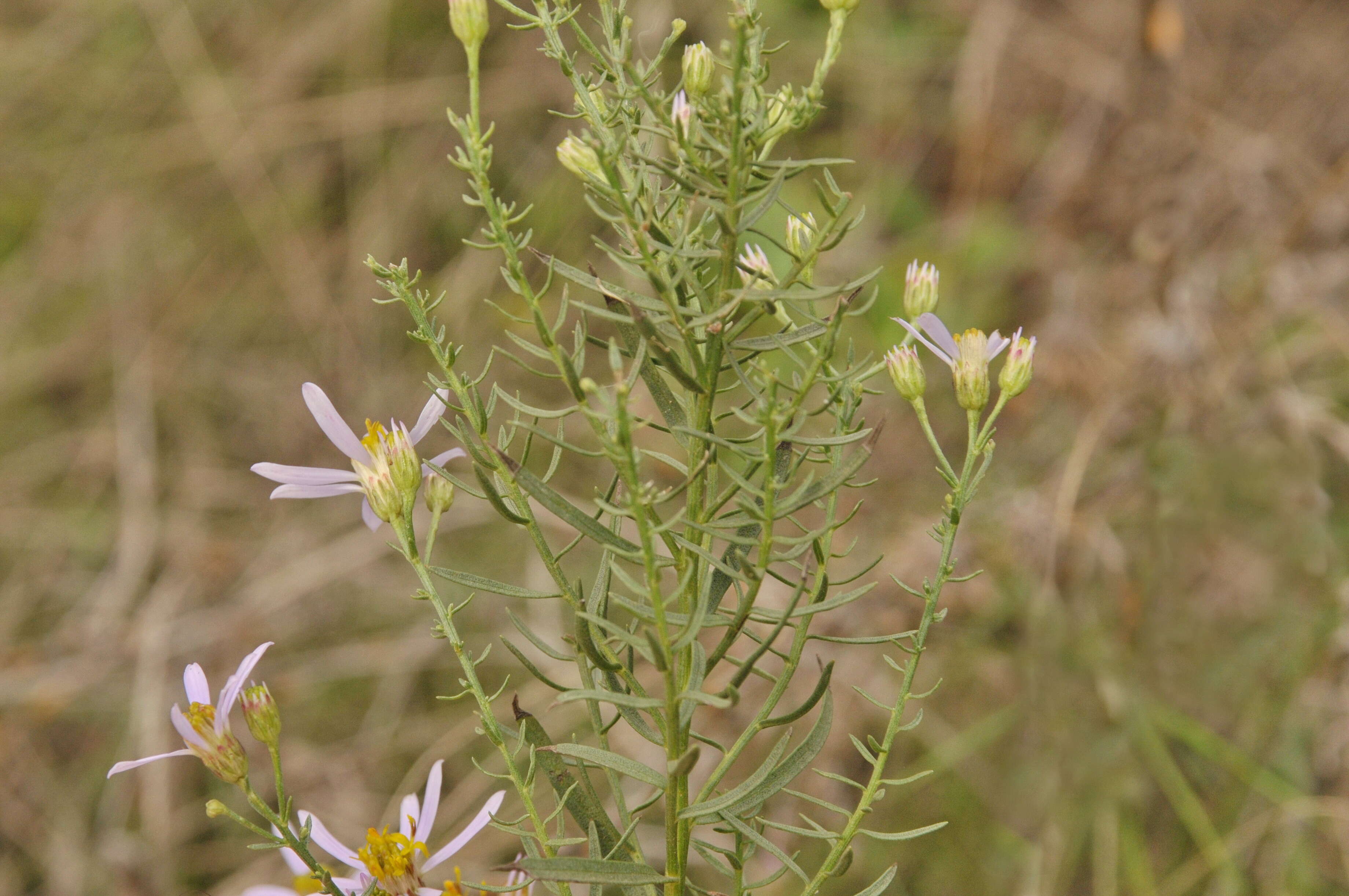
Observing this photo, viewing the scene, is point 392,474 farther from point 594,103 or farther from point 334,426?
point 594,103

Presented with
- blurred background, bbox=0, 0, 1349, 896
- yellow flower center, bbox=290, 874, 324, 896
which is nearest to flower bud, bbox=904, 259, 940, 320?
yellow flower center, bbox=290, 874, 324, 896

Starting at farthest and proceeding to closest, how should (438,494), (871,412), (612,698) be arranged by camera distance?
(871,412), (438,494), (612,698)

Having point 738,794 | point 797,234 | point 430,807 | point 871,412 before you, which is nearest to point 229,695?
point 430,807

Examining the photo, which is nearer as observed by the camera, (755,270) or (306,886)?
(755,270)

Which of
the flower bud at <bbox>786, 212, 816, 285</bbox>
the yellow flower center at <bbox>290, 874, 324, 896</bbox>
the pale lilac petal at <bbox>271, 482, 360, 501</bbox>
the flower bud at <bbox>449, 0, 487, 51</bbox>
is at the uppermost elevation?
the flower bud at <bbox>449, 0, 487, 51</bbox>

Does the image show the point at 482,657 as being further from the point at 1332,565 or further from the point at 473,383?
the point at 1332,565

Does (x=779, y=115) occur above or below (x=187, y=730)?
above

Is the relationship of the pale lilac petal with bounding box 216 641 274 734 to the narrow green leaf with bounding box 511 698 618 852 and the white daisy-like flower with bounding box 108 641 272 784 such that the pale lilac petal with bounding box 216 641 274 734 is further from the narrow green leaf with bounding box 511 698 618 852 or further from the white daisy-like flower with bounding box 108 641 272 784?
the narrow green leaf with bounding box 511 698 618 852
